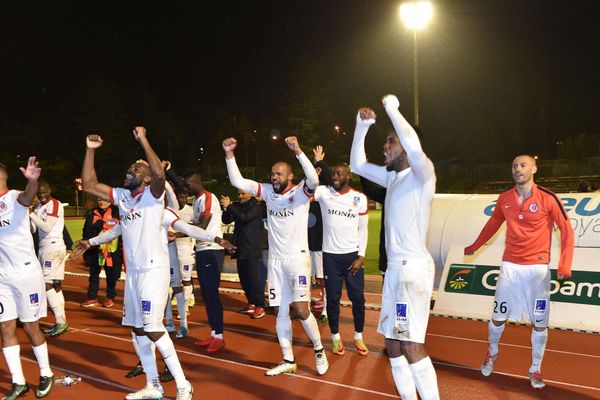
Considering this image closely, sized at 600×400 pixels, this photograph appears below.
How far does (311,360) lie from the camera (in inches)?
289

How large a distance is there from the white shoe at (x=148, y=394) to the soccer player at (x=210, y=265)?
200 cm

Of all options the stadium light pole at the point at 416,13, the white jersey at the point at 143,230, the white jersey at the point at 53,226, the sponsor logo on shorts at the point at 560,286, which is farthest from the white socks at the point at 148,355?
the stadium light pole at the point at 416,13

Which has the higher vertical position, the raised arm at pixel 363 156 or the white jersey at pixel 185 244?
the raised arm at pixel 363 156

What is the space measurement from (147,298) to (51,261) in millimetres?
4336

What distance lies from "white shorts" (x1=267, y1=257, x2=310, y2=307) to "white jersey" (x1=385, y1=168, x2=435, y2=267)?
7.36 ft

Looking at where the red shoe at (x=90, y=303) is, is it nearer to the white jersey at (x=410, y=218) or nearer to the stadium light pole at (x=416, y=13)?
the white jersey at (x=410, y=218)

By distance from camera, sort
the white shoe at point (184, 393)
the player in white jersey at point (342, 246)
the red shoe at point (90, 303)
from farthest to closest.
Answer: the red shoe at point (90, 303) → the player in white jersey at point (342, 246) → the white shoe at point (184, 393)

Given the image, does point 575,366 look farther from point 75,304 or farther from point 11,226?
point 75,304

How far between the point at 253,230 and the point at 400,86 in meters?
69.3

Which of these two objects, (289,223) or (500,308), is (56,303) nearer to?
(289,223)

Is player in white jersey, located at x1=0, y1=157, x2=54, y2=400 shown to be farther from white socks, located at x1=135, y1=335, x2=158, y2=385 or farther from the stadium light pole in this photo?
the stadium light pole

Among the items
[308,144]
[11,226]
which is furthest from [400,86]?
[11,226]

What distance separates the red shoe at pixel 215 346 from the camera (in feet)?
25.8

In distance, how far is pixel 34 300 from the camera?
19.8ft
